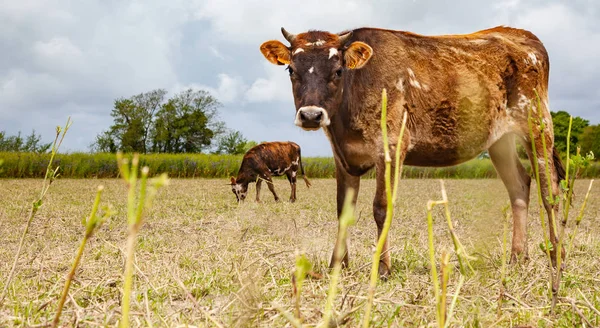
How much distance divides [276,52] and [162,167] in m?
22.3

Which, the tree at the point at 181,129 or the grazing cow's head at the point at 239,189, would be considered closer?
the grazing cow's head at the point at 239,189

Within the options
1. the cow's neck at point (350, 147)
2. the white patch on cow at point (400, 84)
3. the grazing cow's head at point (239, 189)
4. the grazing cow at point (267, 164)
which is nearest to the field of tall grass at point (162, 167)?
the grazing cow at point (267, 164)

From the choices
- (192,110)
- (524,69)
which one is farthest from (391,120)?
(192,110)

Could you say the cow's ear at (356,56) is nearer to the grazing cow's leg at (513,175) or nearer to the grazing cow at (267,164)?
the grazing cow's leg at (513,175)

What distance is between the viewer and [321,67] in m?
3.75

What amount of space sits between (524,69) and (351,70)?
5.81ft

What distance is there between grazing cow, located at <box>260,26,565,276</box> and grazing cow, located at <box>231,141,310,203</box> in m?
7.68

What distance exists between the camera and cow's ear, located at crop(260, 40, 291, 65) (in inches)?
160

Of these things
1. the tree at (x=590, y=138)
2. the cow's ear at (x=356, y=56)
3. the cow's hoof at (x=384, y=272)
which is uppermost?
the tree at (x=590, y=138)

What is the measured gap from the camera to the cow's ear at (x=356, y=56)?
3.79 metres

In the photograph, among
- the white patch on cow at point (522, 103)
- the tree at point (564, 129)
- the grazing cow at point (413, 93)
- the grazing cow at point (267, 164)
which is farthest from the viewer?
the tree at point (564, 129)

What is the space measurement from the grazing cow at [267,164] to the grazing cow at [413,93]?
302 inches

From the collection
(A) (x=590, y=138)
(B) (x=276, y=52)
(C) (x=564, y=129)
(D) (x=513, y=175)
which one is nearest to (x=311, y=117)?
(B) (x=276, y=52)

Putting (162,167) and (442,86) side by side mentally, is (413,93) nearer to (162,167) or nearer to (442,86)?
(442,86)
